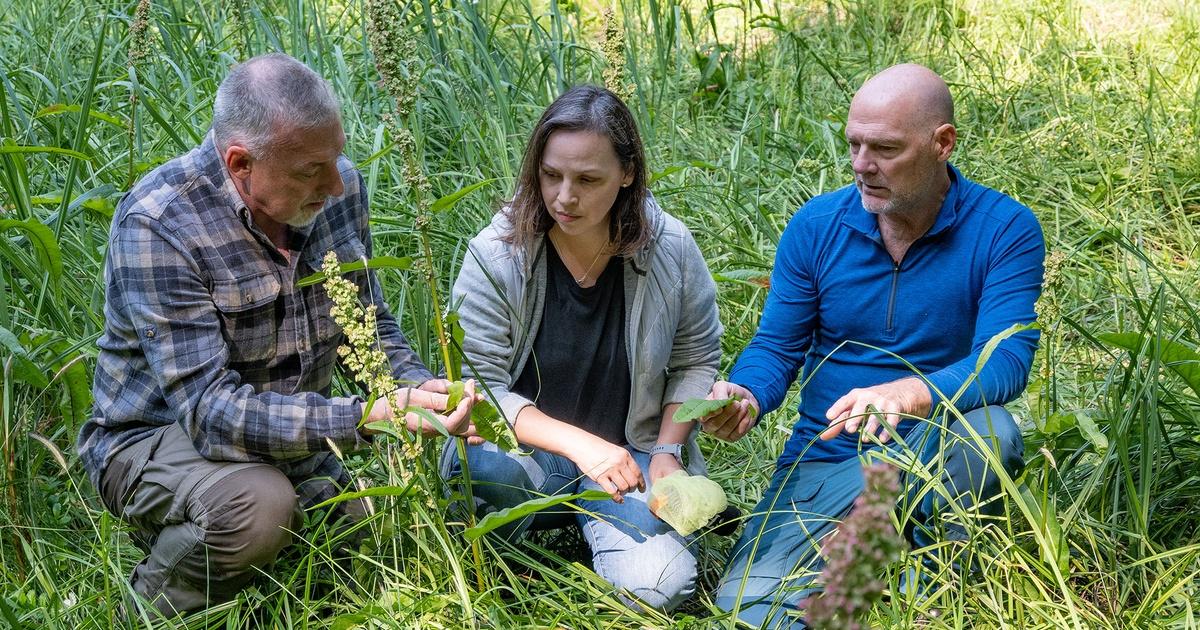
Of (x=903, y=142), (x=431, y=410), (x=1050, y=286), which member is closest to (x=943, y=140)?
(x=903, y=142)

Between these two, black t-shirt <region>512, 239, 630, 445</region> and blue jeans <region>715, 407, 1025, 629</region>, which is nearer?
blue jeans <region>715, 407, 1025, 629</region>

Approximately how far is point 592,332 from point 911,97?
883 millimetres

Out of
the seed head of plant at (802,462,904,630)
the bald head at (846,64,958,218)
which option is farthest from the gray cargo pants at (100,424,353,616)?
the seed head of plant at (802,462,904,630)

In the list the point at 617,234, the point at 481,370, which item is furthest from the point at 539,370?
the point at 617,234

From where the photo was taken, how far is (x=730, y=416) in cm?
247

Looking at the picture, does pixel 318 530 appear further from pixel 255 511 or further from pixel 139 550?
pixel 139 550

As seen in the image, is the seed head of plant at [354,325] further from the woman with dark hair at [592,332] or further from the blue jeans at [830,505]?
the blue jeans at [830,505]

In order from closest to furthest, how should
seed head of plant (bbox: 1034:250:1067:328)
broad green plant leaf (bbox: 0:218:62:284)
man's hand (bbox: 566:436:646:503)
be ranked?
1. seed head of plant (bbox: 1034:250:1067:328)
2. man's hand (bbox: 566:436:646:503)
3. broad green plant leaf (bbox: 0:218:62:284)

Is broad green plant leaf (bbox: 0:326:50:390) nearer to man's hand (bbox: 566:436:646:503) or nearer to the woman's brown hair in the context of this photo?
the woman's brown hair

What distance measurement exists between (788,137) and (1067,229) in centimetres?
106

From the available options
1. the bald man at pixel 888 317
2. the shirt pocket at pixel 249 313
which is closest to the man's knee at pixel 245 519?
the shirt pocket at pixel 249 313

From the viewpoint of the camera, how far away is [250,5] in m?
4.10

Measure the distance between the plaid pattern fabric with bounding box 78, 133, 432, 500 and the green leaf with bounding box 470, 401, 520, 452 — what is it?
0.32 metres

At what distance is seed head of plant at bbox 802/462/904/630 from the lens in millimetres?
943
